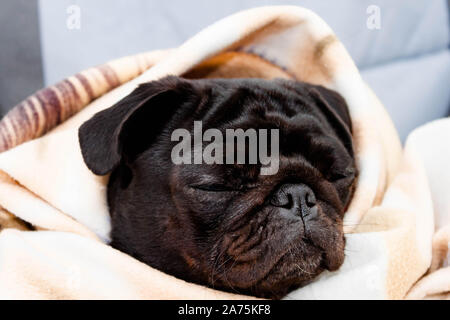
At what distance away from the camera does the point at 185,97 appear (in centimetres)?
139

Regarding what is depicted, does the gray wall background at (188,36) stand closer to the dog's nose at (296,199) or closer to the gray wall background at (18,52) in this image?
the gray wall background at (18,52)

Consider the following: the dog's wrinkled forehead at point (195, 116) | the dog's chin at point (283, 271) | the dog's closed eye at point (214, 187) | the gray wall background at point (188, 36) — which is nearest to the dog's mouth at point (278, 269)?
the dog's chin at point (283, 271)

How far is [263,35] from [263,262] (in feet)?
2.90

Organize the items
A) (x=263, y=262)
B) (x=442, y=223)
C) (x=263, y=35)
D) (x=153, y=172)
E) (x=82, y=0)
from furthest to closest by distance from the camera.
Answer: (x=82, y=0) < (x=263, y=35) < (x=442, y=223) < (x=153, y=172) < (x=263, y=262)

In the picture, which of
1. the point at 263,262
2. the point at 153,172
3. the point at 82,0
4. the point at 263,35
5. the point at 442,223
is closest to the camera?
the point at 263,262

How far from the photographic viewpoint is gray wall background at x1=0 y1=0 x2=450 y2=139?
195 cm

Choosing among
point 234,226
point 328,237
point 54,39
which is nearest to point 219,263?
point 234,226

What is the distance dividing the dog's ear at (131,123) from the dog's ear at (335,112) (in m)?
0.38

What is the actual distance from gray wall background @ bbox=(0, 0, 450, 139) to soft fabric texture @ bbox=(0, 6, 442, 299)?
0.33 metres

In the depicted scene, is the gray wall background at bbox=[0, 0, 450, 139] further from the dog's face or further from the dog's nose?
the dog's nose

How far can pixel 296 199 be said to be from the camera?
1.17 meters

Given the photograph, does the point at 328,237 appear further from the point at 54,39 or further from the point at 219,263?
the point at 54,39

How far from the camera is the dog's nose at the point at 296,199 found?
1.15 m

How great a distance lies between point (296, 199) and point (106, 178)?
1.96 feet
